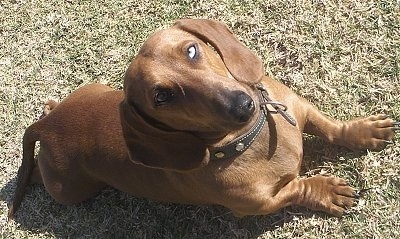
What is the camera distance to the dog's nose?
10.9 ft

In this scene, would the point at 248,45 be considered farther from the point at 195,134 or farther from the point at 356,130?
the point at 195,134

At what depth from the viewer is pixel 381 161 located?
4.56 metres

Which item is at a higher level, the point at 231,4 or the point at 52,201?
the point at 231,4

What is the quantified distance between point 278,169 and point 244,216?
0.73m

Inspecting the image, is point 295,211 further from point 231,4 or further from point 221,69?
point 231,4

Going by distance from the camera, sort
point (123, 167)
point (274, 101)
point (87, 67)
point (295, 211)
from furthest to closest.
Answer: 1. point (87, 67)
2. point (295, 211)
3. point (123, 167)
4. point (274, 101)

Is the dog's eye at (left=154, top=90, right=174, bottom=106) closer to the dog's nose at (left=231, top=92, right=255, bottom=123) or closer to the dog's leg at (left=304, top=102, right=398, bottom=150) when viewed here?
the dog's nose at (left=231, top=92, right=255, bottom=123)

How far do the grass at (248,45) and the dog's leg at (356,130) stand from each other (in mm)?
125

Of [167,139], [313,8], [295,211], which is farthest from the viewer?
[313,8]

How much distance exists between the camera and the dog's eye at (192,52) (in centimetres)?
352

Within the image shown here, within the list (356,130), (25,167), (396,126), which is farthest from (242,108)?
(25,167)

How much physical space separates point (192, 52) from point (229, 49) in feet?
0.79

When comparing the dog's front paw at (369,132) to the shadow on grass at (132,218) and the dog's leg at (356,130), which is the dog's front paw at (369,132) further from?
the shadow on grass at (132,218)

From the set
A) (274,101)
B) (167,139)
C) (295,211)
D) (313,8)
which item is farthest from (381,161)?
(167,139)
